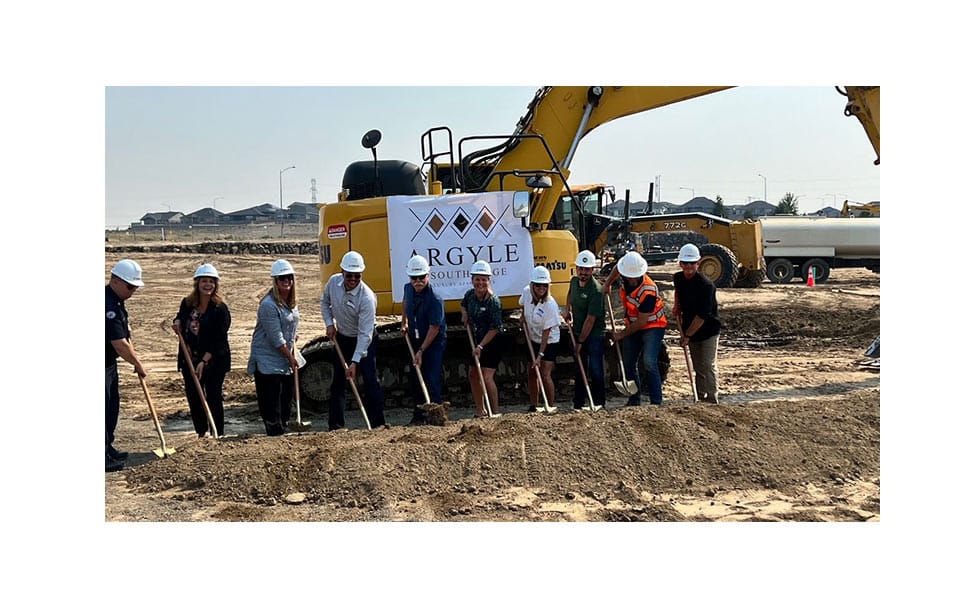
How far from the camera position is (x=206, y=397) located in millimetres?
7852

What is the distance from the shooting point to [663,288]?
21.8m

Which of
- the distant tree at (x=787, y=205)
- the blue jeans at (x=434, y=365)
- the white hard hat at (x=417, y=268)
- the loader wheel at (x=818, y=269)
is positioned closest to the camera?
the white hard hat at (x=417, y=268)

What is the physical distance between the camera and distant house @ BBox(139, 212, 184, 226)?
6644 centimetres

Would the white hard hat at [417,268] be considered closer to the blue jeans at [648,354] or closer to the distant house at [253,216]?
the blue jeans at [648,354]

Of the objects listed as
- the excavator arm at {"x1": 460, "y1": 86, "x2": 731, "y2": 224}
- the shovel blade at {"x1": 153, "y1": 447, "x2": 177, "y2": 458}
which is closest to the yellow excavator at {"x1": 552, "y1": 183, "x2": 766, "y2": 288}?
the excavator arm at {"x1": 460, "y1": 86, "x2": 731, "y2": 224}

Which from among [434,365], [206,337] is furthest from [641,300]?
[206,337]

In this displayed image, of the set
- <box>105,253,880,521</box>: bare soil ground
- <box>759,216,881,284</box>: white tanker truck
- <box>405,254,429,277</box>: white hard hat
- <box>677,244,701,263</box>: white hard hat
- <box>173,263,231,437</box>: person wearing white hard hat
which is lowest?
<box>105,253,880,521</box>: bare soil ground

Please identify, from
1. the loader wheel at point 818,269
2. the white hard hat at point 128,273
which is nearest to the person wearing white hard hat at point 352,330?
the white hard hat at point 128,273

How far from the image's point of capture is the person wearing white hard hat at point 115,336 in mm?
6898

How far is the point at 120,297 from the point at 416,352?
9.07ft

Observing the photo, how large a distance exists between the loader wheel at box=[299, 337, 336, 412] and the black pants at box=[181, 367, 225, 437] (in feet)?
6.06

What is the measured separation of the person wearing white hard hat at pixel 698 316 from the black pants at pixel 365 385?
3092 millimetres

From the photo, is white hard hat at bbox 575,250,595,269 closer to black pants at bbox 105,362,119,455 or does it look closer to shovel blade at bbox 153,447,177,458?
shovel blade at bbox 153,447,177,458

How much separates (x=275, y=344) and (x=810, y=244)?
809 inches
